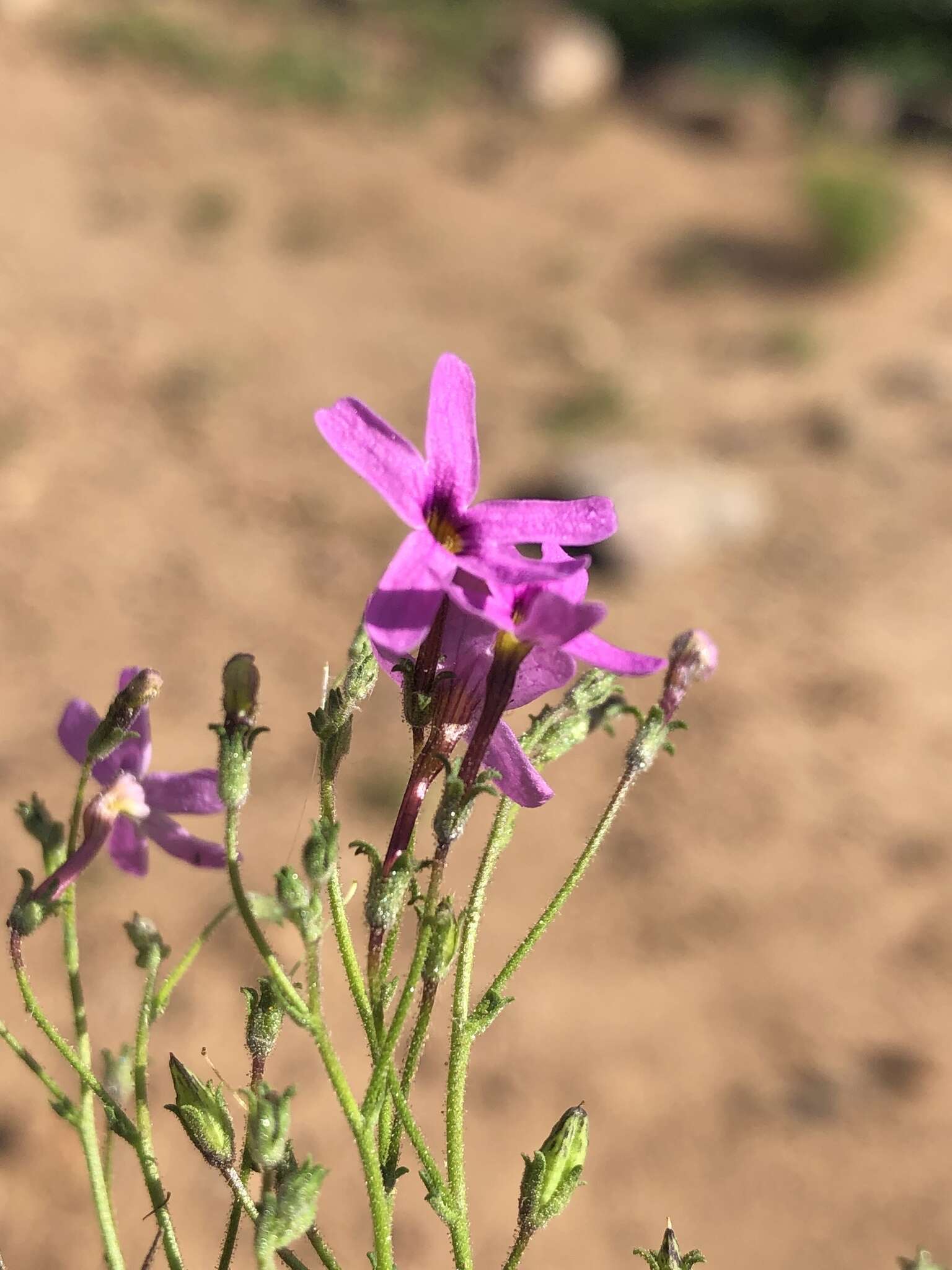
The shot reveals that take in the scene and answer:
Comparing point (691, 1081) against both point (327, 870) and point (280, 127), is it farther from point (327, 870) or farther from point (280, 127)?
point (280, 127)

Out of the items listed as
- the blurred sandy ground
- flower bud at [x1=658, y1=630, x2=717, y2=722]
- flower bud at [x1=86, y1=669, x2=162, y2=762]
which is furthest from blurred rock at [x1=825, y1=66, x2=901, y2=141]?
flower bud at [x1=86, y1=669, x2=162, y2=762]

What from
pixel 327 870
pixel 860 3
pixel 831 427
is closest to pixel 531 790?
pixel 327 870

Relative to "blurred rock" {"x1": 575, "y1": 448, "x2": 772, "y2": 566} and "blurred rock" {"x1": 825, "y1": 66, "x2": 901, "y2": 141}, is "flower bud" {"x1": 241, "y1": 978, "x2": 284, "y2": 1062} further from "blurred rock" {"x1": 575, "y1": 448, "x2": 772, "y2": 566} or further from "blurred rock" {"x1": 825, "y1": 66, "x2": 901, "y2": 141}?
"blurred rock" {"x1": 825, "y1": 66, "x2": 901, "y2": 141}

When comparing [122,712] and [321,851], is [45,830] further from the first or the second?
[321,851]

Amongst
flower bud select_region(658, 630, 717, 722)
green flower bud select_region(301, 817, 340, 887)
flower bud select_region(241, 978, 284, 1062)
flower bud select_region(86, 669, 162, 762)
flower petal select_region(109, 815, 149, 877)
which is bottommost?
flower bud select_region(241, 978, 284, 1062)

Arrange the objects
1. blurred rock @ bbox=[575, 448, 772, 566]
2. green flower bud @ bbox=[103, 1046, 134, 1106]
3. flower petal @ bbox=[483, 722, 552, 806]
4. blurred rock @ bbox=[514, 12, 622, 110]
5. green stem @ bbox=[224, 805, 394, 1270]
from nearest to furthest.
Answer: green stem @ bbox=[224, 805, 394, 1270] < flower petal @ bbox=[483, 722, 552, 806] < green flower bud @ bbox=[103, 1046, 134, 1106] < blurred rock @ bbox=[575, 448, 772, 566] < blurred rock @ bbox=[514, 12, 622, 110]

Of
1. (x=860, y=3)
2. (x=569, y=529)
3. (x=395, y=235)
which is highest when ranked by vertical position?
(x=860, y=3)

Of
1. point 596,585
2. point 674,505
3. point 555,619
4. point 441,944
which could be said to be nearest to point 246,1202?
point 441,944
